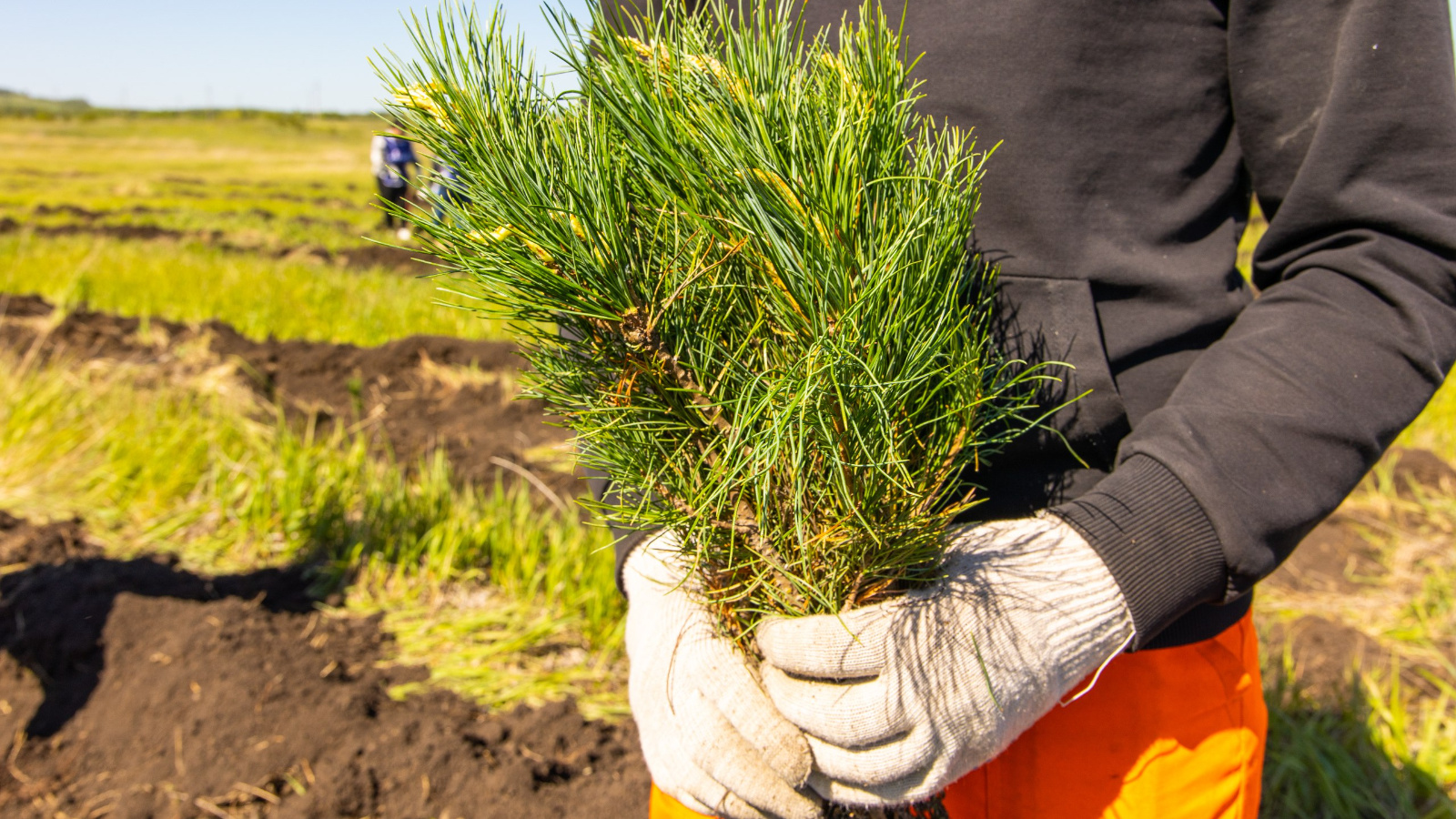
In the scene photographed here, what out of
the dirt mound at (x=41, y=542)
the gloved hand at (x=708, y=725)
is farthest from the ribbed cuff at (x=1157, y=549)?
the dirt mound at (x=41, y=542)

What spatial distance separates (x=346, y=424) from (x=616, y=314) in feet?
14.5

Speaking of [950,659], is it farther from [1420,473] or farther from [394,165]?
[1420,473]

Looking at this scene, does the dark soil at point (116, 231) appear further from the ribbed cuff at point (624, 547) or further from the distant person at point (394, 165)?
the ribbed cuff at point (624, 547)

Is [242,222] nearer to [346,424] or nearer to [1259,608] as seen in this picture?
[346,424]

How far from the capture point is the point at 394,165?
144cm

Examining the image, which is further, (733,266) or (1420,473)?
(1420,473)

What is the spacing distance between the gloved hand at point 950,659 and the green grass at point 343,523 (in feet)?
5.79

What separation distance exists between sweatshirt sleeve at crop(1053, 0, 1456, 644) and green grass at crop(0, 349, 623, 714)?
1.95 metres

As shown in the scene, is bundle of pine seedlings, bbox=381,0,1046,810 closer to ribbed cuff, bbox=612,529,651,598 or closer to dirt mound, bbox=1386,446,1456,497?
ribbed cuff, bbox=612,529,651,598

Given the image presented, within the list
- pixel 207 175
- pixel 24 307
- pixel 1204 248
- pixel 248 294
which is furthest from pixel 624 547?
pixel 207 175

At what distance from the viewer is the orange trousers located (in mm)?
1133

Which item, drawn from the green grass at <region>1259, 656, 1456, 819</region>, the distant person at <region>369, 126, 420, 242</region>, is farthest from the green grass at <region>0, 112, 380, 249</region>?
the green grass at <region>1259, 656, 1456, 819</region>

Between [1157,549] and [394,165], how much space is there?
1.28 metres

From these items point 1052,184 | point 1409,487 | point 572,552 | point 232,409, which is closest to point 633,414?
point 1052,184
